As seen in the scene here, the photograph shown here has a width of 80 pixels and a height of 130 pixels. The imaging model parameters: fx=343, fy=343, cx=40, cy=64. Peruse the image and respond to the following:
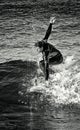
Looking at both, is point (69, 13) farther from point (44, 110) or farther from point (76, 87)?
point (44, 110)

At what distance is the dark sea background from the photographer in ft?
38.9

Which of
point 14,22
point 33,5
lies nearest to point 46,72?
point 14,22

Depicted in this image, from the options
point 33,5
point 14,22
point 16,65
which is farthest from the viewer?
point 33,5

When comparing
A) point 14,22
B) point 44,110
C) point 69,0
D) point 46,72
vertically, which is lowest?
point 44,110

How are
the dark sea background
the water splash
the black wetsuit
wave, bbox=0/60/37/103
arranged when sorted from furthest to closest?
wave, bbox=0/60/37/103, the black wetsuit, the water splash, the dark sea background

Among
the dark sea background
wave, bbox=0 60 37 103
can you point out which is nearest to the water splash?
the dark sea background

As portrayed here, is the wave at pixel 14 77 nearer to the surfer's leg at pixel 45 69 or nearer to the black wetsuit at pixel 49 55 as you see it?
the surfer's leg at pixel 45 69

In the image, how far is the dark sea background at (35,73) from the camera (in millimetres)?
11844

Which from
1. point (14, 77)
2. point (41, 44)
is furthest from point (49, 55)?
point (14, 77)

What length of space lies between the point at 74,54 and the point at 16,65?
360 cm

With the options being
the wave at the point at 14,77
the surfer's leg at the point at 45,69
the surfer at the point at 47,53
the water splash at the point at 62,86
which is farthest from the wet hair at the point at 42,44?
the wave at the point at 14,77

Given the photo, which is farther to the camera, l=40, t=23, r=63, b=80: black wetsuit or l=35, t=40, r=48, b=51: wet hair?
l=40, t=23, r=63, b=80: black wetsuit

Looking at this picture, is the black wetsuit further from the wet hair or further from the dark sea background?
the dark sea background

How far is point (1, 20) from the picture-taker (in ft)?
86.7
